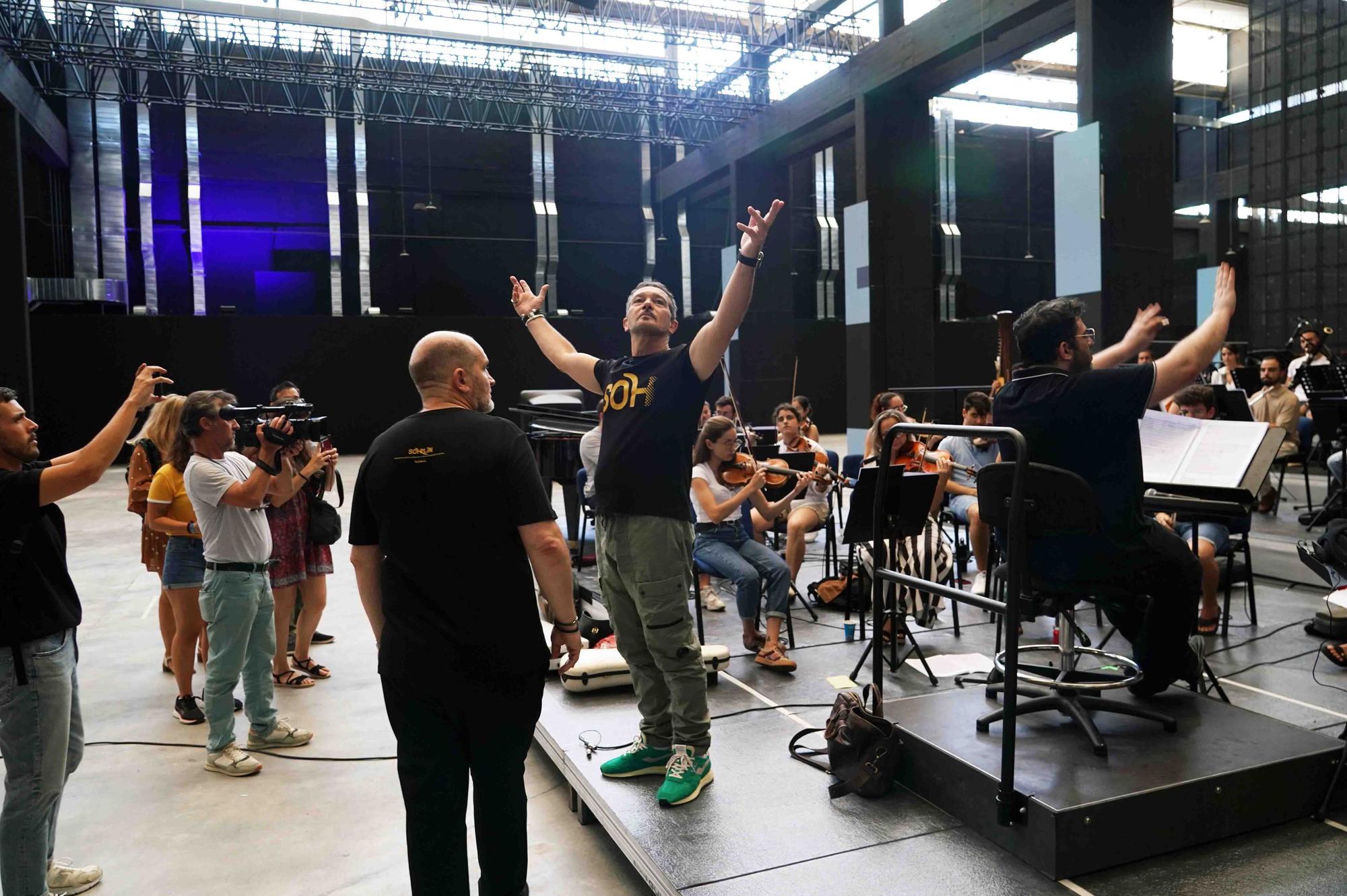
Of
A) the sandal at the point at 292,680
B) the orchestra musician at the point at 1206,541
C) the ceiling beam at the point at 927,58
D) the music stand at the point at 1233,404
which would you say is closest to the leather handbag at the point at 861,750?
the orchestra musician at the point at 1206,541

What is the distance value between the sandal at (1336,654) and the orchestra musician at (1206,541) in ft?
1.78

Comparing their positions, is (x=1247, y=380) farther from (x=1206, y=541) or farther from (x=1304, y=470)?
(x=1206, y=541)

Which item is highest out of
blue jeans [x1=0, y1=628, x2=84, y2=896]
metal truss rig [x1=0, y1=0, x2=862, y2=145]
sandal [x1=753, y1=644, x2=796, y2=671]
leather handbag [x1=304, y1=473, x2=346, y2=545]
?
metal truss rig [x1=0, y1=0, x2=862, y2=145]

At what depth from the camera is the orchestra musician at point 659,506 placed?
3.03m

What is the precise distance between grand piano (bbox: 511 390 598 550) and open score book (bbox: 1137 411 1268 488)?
A: 3342 mm

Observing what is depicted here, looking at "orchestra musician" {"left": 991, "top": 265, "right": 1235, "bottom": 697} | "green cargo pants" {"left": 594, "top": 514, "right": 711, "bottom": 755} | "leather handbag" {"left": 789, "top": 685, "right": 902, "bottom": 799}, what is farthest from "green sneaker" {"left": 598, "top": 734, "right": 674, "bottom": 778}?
"orchestra musician" {"left": 991, "top": 265, "right": 1235, "bottom": 697}

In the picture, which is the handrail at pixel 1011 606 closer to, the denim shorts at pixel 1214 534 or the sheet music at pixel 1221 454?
the sheet music at pixel 1221 454

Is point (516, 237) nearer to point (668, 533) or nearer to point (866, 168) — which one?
point (866, 168)

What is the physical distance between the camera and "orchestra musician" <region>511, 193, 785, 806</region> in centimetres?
303

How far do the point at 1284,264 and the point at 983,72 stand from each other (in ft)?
22.5

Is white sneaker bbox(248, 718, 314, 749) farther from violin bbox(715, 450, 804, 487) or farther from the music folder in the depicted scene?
the music folder

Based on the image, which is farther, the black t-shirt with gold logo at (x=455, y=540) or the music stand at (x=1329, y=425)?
the music stand at (x=1329, y=425)

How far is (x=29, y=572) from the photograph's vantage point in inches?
103

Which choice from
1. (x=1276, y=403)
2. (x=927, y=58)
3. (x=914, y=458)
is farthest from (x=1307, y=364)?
(x=927, y=58)
